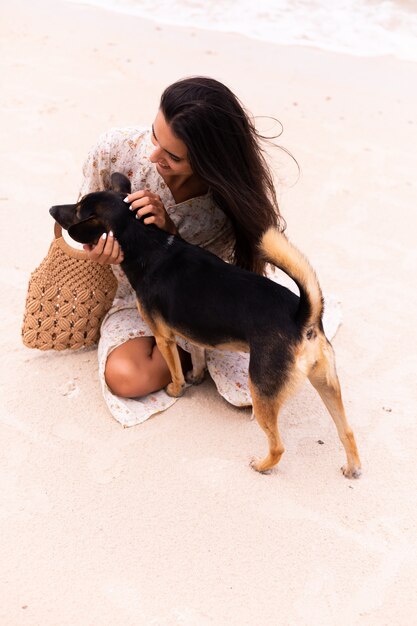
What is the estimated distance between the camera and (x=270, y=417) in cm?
257

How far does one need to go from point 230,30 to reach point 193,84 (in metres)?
5.71

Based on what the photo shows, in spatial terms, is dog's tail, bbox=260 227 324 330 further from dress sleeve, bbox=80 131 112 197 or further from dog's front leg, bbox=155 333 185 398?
dress sleeve, bbox=80 131 112 197

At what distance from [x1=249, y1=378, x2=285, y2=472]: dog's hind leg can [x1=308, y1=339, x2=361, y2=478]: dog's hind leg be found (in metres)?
0.18

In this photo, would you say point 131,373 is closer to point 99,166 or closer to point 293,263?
point 99,166

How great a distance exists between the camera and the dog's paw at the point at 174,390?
3.14 metres

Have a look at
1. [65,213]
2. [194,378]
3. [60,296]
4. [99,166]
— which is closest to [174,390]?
[194,378]

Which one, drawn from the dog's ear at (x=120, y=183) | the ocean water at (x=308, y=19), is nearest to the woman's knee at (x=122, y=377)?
the dog's ear at (x=120, y=183)

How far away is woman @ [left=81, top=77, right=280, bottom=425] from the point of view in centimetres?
266

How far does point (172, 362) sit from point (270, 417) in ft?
2.02

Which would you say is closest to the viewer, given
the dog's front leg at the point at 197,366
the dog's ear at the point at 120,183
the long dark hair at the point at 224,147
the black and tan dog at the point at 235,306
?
the black and tan dog at the point at 235,306

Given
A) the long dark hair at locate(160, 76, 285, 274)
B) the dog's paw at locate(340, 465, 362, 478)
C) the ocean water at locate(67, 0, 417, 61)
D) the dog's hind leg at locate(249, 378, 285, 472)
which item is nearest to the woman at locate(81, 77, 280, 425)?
the long dark hair at locate(160, 76, 285, 274)

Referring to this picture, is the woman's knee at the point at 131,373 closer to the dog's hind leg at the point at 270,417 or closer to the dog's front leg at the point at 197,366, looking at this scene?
the dog's front leg at the point at 197,366

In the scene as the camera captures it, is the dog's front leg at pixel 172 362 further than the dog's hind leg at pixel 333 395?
Yes

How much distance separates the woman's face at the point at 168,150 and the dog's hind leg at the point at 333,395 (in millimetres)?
890
